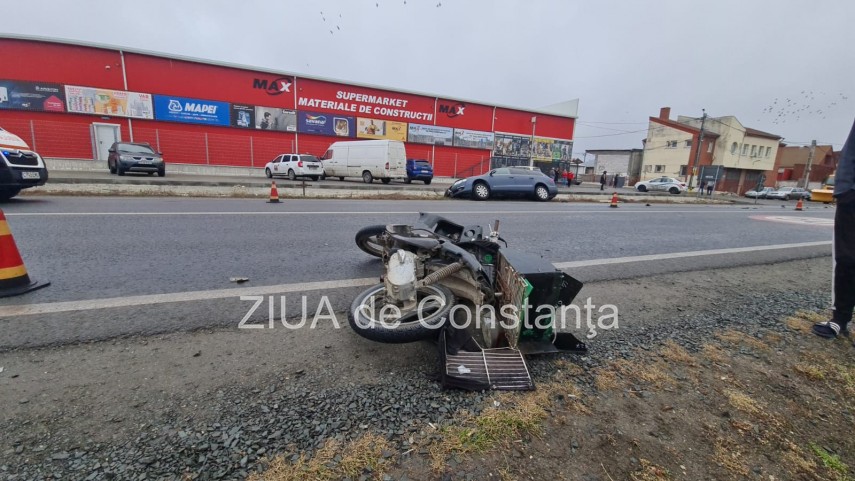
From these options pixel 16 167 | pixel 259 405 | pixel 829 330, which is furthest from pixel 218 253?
pixel 16 167

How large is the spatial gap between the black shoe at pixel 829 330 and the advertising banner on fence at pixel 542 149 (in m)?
34.2

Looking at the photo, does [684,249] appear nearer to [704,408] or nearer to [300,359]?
[704,408]

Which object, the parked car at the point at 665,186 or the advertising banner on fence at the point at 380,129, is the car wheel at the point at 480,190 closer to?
the advertising banner on fence at the point at 380,129

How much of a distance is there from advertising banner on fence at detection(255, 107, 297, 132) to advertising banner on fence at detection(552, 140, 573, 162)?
76.9 ft

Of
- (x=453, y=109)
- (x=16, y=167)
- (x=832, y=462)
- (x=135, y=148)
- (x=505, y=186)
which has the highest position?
(x=453, y=109)

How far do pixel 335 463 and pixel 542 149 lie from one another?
37282 mm

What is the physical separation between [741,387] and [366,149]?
2135 cm

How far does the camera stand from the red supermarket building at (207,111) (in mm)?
21547

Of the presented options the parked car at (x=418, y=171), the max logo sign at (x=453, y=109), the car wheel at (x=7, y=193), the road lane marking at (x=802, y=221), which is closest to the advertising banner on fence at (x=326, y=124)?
the max logo sign at (x=453, y=109)

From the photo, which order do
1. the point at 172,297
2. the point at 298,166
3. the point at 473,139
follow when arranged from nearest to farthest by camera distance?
the point at 172,297
the point at 298,166
the point at 473,139

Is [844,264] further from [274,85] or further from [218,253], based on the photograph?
[274,85]

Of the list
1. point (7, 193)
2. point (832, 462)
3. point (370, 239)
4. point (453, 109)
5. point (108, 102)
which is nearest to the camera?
point (832, 462)

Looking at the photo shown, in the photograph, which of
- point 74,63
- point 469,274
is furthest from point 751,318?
point 74,63

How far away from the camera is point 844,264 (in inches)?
124
